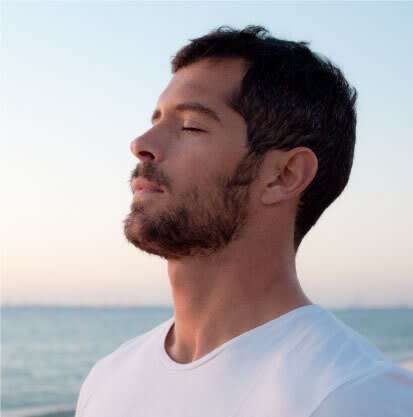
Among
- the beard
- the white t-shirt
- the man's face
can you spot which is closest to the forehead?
the man's face

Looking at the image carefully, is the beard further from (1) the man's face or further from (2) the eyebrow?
(2) the eyebrow

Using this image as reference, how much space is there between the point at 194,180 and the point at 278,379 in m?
0.58

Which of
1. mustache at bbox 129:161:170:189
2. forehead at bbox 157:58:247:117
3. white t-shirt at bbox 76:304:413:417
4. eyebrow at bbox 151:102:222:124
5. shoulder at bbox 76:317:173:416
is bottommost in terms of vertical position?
shoulder at bbox 76:317:173:416

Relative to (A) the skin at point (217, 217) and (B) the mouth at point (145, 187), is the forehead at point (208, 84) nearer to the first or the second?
(A) the skin at point (217, 217)

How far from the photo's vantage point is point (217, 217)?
209cm

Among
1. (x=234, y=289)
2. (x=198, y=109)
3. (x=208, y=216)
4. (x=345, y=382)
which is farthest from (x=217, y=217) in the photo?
(x=345, y=382)

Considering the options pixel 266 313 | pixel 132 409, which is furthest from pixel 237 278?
pixel 132 409

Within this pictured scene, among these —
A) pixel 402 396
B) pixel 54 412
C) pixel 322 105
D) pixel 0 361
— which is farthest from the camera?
pixel 0 361

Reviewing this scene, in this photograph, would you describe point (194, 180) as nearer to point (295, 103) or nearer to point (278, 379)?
point (295, 103)

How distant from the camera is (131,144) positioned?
2.19m

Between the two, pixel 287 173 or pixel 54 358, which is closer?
pixel 287 173

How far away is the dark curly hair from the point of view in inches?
85.0

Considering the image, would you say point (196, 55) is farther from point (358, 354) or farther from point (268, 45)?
point (358, 354)

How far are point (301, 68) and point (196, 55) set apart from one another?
32 cm
